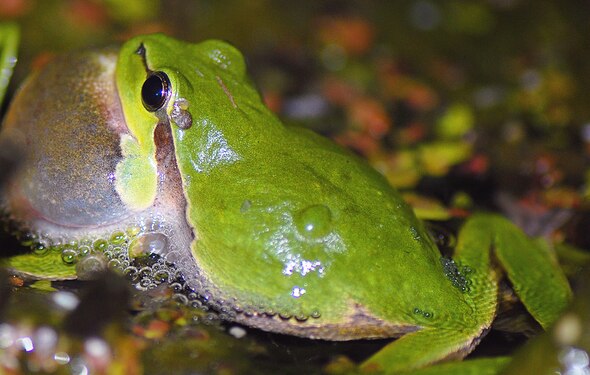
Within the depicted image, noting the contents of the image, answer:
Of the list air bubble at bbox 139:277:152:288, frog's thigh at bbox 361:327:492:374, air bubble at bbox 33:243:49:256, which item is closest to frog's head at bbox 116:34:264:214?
air bubble at bbox 139:277:152:288

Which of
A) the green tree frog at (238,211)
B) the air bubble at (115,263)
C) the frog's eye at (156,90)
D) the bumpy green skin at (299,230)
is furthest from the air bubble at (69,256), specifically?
the frog's eye at (156,90)

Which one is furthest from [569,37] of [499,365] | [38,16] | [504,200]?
[38,16]

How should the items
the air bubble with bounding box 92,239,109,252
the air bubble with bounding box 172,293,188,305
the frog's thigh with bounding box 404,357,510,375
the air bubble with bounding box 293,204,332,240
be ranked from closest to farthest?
1. the frog's thigh with bounding box 404,357,510,375
2. the air bubble with bounding box 293,204,332,240
3. the air bubble with bounding box 172,293,188,305
4. the air bubble with bounding box 92,239,109,252

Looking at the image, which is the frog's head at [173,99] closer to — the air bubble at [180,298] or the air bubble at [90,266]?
the air bubble at [90,266]

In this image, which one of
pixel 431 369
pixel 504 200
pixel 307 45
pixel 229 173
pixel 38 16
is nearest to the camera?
pixel 431 369

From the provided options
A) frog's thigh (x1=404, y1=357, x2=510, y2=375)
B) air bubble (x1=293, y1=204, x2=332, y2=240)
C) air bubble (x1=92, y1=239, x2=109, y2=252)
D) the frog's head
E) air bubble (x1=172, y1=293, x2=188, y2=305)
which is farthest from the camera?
air bubble (x1=92, y1=239, x2=109, y2=252)

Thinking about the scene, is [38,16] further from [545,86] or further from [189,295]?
[545,86]

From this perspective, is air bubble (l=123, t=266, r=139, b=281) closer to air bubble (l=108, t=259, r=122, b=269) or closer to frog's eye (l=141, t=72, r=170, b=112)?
air bubble (l=108, t=259, r=122, b=269)

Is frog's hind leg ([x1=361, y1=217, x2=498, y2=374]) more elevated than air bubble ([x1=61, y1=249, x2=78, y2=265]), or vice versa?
frog's hind leg ([x1=361, y1=217, x2=498, y2=374])

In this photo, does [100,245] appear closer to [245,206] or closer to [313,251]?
[245,206]
